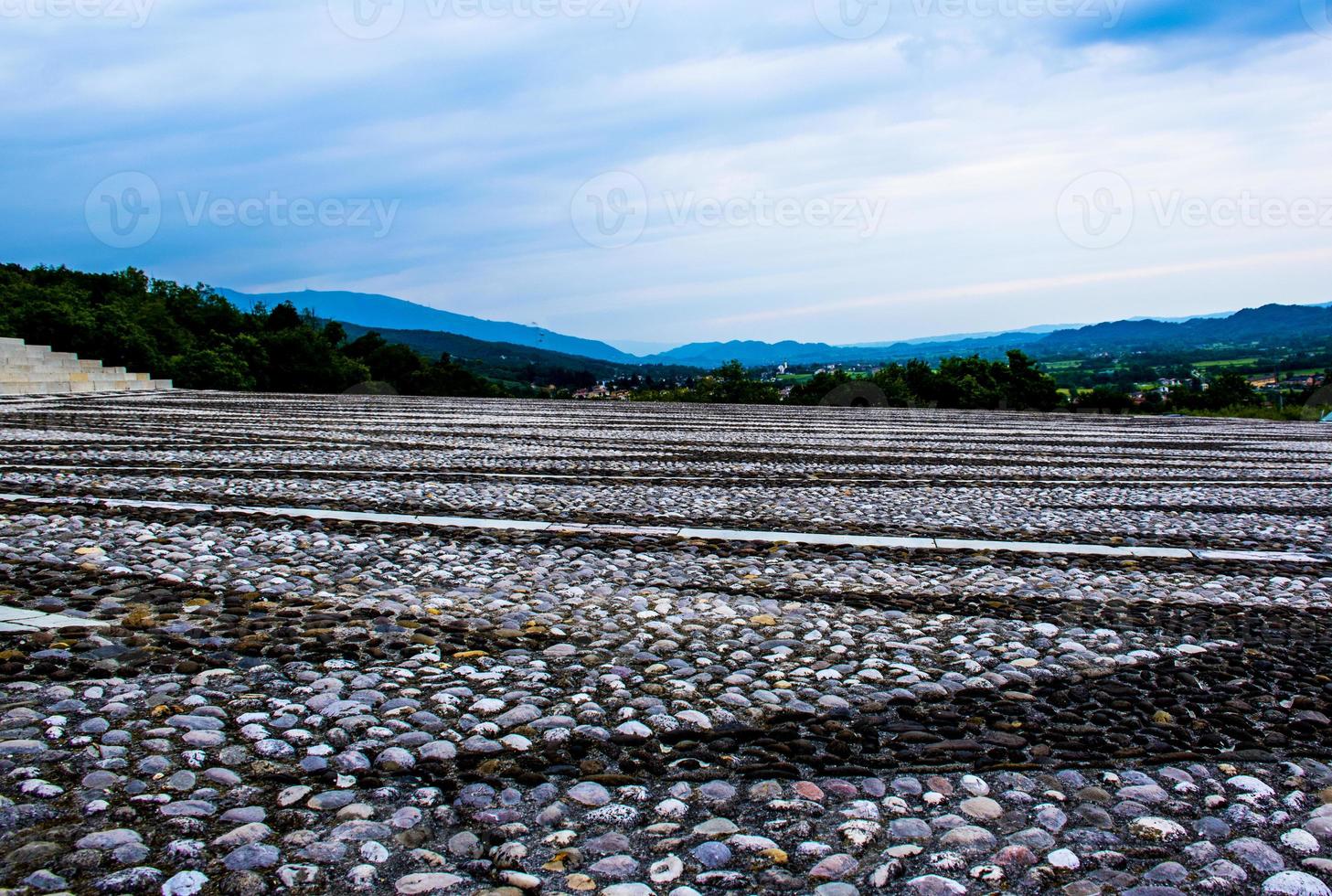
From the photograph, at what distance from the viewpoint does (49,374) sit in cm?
2788

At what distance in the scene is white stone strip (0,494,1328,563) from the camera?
20.2 feet

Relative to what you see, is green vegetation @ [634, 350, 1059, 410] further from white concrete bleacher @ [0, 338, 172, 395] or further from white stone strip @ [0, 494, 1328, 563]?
white stone strip @ [0, 494, 1328, 563]

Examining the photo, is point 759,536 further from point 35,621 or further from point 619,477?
point 35,621

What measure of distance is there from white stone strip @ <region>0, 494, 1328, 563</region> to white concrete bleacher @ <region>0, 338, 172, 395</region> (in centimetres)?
2329

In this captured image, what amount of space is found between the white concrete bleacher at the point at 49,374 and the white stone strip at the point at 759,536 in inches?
917

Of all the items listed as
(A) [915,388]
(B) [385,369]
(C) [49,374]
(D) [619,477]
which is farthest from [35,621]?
(B) [385,369]

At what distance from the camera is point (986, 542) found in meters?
6.50

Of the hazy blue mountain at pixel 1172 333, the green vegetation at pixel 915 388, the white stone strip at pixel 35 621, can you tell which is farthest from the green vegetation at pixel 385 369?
the hazy blue mountain at pixel 1172 333

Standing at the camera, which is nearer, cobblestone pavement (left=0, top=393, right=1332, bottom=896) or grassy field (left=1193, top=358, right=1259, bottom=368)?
cobblestone pavement (left=0, top=393, right=1332, bottom=896)

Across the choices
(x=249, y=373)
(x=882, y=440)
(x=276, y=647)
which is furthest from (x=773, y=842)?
(x=249, y=373)

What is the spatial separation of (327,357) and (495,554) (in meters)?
57.6

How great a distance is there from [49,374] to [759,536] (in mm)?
28980

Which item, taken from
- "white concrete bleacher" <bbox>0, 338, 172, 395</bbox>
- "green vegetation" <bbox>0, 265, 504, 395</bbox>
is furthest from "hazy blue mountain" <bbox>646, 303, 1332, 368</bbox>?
"white concrete bleacher" <bbox>0, 338, 172, 395</bbox>

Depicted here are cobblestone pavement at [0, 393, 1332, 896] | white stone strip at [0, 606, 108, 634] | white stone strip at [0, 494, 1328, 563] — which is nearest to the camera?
cobblestone pavement at [0, 393, 1332, 896]
